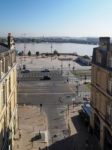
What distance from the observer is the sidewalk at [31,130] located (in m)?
44.7

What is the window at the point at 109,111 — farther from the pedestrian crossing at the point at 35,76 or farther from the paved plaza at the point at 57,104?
the pedestrian crossing at the point at 35,76

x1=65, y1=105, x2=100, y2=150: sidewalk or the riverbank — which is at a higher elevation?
the riverbank

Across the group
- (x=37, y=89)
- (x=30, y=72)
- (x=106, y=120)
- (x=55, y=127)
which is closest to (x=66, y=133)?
(x=55, y=127)

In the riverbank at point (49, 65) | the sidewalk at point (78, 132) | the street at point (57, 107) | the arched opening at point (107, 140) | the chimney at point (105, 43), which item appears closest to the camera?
the arched opening at point (107, 140)

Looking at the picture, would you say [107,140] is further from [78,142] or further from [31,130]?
[31,130]

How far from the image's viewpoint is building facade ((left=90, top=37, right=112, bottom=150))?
40219 mm

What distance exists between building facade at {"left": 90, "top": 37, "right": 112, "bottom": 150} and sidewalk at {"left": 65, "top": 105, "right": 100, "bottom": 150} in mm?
1168

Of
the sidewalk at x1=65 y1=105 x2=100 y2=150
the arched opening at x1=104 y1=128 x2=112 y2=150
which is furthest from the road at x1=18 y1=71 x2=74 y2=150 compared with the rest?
the arched opening at x1=104 y1=128 x2=112 y2=150

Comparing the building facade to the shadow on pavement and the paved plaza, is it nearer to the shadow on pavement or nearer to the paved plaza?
the shadow on pavement

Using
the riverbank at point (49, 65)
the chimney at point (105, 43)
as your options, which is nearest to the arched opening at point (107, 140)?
Answer: the chimney at point (105, 43)

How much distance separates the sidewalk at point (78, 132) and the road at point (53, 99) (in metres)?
0.85

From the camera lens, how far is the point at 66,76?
11044 centimetres

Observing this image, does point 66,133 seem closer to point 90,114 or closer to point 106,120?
point 90,114

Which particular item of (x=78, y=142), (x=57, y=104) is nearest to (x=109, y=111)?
(x=78, y=142)
